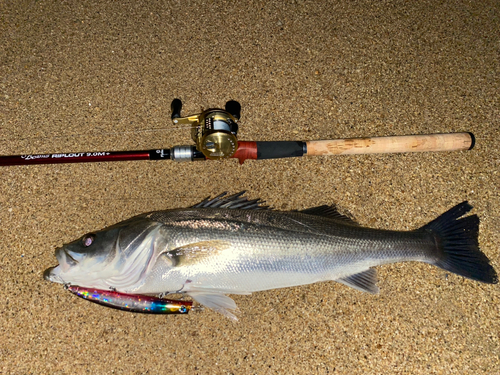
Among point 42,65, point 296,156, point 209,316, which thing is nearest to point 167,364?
point 209,316

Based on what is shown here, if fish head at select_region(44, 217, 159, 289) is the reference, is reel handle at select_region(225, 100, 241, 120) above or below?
above

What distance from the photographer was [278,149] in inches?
82.6

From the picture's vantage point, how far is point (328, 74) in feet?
8.03

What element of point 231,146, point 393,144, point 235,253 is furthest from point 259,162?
Result: point 393,144

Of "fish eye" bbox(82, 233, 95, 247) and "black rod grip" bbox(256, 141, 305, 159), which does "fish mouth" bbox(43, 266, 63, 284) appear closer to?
"fish eye" bbox(82, 233, 95, 247)

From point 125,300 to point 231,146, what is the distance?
45.2 inches

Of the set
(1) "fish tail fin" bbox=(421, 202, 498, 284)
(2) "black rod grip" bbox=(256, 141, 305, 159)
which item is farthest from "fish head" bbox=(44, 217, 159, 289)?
(1) "fish tail fin" bbox=(421, 202, 498, 284)

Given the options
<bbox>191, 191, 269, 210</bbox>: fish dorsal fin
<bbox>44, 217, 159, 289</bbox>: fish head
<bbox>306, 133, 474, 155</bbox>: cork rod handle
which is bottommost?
<bbox>44, 217, 159, 289</bbox>: fish head

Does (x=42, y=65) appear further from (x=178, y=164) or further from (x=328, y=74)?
(x=328, y=74)

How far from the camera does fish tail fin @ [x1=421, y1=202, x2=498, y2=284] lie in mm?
2041

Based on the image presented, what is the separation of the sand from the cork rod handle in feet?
0.59

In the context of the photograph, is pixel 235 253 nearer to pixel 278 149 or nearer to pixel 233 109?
pixel 278 149

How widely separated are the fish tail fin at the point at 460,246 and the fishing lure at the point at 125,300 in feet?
5.69

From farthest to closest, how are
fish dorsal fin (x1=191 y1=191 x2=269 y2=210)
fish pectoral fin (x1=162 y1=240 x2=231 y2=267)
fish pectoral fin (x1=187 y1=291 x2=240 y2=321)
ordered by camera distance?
fish dorsal fin (x1=191 y1=191 x2=269 y2=210) → fish pectoral fin (x1=187 y1=291 x2=240 y2=321) → fish pectoral fin (x1=162 y1=240 x2=231 y2=267)
